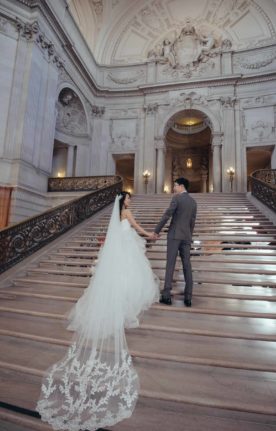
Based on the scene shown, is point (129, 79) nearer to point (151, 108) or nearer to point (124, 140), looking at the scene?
point (151, 108)

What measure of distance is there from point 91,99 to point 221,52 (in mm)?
8395

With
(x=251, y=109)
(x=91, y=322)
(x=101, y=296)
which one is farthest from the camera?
(x=251, y=109)

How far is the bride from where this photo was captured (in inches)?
70.4

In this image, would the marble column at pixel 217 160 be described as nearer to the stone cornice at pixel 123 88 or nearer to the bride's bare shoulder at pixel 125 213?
the stone cornice at pixel 123 88

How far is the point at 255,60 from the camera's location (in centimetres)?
1542

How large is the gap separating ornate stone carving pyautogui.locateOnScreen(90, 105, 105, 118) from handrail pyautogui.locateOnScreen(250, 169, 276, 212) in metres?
10.8

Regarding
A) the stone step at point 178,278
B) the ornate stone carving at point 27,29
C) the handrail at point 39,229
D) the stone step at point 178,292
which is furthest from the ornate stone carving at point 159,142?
the stone step at point 178,292

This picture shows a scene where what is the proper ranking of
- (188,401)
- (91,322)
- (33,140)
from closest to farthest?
(188,401), (91,322), (33,140)

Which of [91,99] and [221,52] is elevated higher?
[221,52]

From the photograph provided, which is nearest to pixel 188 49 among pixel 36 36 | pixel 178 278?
pixel 36 36

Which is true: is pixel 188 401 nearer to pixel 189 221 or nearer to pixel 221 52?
pixel 189 221

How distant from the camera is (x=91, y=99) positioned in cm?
1662

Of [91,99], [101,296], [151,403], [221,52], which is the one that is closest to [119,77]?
[91,99]

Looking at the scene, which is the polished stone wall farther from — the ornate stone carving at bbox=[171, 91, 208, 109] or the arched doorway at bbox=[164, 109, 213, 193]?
the arched doorway at bbox=[164, 109, 213, 193]
